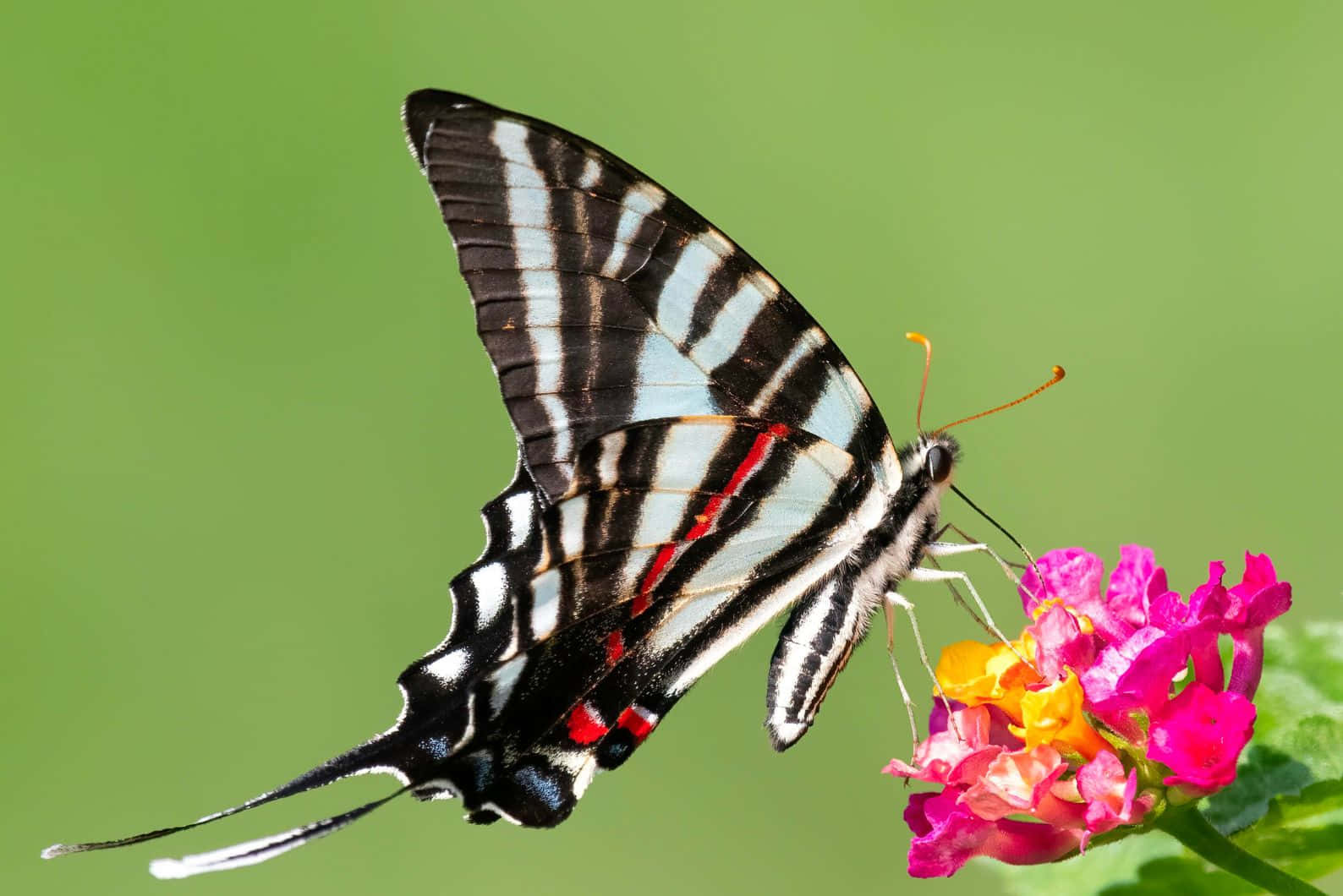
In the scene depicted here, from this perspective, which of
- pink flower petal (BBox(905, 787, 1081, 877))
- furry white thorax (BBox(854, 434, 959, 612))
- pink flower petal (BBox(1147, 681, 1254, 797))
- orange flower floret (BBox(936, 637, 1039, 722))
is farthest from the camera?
furry white thorax (BBox(854, 434, 959, 612))

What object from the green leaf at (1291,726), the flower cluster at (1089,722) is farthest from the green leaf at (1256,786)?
the flower cluster at (1089,722)

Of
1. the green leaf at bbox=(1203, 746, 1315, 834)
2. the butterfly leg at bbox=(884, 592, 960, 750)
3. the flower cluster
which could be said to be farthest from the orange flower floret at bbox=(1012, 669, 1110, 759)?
the green leaf at bbox=(1203, 746, 1315, 834)

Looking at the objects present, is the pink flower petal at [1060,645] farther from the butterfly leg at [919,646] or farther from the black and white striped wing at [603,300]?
the black and white striped wing at [603,300]

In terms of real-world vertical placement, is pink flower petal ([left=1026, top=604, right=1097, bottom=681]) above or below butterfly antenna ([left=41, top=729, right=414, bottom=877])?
above

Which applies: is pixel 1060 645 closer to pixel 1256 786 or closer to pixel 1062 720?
pixel 1062 720

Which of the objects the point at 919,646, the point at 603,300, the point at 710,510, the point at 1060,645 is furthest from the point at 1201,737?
the point at 603,300

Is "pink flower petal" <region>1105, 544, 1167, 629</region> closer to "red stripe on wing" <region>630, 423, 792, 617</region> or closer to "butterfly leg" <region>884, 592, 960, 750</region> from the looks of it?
"butterfly leg" <region>884, 592, 960, 750</region>

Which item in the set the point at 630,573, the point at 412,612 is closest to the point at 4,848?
the point at 412,612
